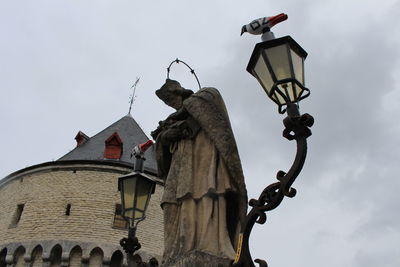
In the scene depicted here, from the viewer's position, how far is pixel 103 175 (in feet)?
59.6

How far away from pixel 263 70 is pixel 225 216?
91 cm

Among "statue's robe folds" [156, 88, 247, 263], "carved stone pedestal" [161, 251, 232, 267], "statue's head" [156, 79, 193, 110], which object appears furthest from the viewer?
"statue's head" [156, 79, 193, 110]

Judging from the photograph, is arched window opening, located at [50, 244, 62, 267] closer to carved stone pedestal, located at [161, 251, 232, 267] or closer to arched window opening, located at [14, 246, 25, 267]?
arched window opening, located at [14, 246, 25, 267]

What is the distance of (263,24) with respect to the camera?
120 inches

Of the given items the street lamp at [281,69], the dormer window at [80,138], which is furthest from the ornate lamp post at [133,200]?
the dormer window at [80,138]

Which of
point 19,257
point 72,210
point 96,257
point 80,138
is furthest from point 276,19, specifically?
point 80,138

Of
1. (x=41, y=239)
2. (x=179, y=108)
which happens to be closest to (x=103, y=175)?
(x=41, y=239)

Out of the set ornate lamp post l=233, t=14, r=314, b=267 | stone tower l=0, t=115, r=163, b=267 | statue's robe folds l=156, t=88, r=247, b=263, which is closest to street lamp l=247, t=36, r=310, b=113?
ornate lamp post l=233, t=14, r=314, b=267

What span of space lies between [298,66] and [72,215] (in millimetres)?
15747

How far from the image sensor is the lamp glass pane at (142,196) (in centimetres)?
429

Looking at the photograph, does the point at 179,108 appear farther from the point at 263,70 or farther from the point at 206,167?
the point at 263,70

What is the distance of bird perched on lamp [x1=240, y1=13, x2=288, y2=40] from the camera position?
3039mm

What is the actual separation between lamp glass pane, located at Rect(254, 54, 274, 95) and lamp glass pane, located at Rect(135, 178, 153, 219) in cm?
199

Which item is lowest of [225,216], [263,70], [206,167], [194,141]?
[225,216]
